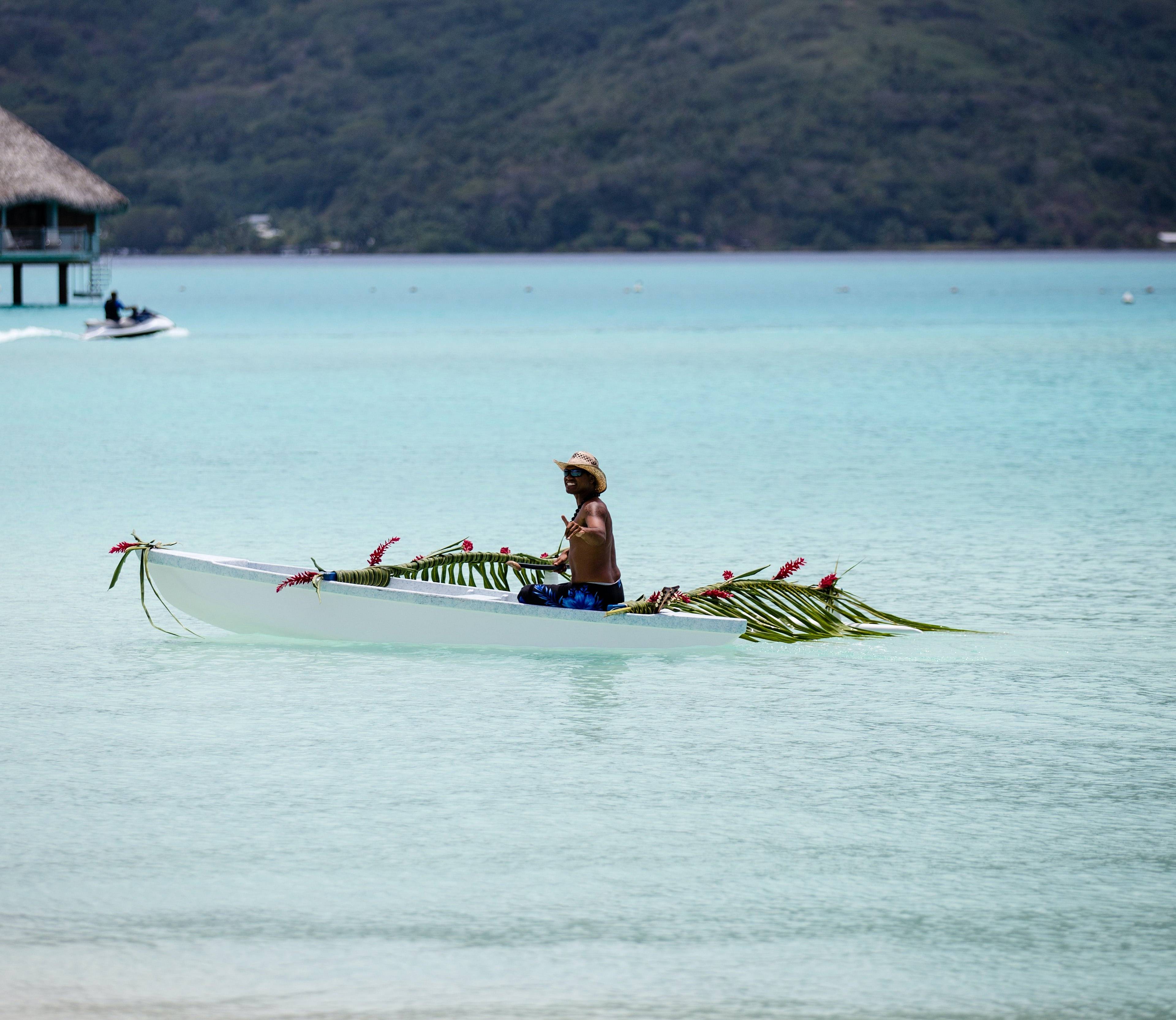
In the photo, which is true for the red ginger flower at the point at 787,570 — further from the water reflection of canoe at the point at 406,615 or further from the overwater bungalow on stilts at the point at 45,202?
the overwater bungalow on stilts at the point at 45,202

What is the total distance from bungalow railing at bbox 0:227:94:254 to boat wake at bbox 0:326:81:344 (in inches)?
177

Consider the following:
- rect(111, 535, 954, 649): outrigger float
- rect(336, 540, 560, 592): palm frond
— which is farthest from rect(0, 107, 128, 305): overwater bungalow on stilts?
rect(336, 540, 560, 592): palm frond

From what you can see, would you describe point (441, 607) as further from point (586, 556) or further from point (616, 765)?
point (616, 765)

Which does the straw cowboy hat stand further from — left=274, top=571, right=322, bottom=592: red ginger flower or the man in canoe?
left=274, top=571, right=322, bottom=592: red ginger flower

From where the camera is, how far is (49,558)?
53.4ft

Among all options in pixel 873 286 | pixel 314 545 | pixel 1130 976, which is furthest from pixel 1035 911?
pixel 873 286

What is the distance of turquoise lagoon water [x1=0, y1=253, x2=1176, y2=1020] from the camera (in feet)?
22.6

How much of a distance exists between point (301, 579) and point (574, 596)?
172 centimetres

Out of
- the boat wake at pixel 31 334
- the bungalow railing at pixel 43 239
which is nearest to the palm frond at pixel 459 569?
the boat wake at pixel 31 334

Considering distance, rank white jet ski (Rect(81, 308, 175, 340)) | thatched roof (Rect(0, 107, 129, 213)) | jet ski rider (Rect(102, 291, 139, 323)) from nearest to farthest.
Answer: white jet ski (Rect(81, 308, 175, 340)), jet ski rider (Rect(102, 291, 139, 323)), thatched roof (Rect(0, 107, 129, 213))

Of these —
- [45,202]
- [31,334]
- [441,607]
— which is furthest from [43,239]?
[441,607]

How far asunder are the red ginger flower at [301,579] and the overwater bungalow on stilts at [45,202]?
163 ft

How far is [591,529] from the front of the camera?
1145 centimetres

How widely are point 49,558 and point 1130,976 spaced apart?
11582mm
